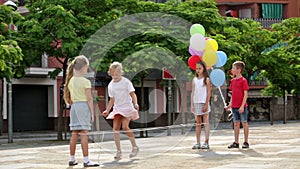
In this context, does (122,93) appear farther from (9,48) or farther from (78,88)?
(9,48)

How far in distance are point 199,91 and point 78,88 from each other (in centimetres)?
321

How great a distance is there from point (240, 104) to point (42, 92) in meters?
29.2

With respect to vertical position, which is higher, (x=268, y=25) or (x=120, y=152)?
(x=268, y=25)

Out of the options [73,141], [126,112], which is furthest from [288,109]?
[73,141]

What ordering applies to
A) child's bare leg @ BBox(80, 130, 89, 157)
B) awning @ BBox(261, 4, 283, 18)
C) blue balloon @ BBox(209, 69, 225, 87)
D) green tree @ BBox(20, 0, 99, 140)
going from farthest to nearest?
awning @ BBox(261, 4, 283, 18) < green tree @ BBox(20, 0, 99, 140) < blue balloon @ BBox(209, 69, 225, 87) < child's bare leg @ BBox(80, 130, 89, 157)

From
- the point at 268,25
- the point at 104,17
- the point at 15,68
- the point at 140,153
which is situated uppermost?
the point at 268,25

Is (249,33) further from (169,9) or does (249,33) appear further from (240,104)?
(240,104)

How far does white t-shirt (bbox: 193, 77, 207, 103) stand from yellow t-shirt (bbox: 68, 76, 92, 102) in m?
3.03

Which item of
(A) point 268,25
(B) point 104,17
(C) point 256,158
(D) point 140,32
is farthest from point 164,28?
(A) point 268,25

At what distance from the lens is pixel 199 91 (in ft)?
41.2

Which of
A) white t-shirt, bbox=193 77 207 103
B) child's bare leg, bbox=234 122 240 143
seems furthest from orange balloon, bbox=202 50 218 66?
child's bare leg, bbox=234 122 240 143

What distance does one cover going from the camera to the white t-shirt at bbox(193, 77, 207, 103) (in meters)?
12.5

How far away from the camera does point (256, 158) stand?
412 inches

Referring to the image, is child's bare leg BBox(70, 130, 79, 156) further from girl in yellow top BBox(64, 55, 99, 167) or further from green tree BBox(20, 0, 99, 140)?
green tree BBox(20, 0, 99, 140)
